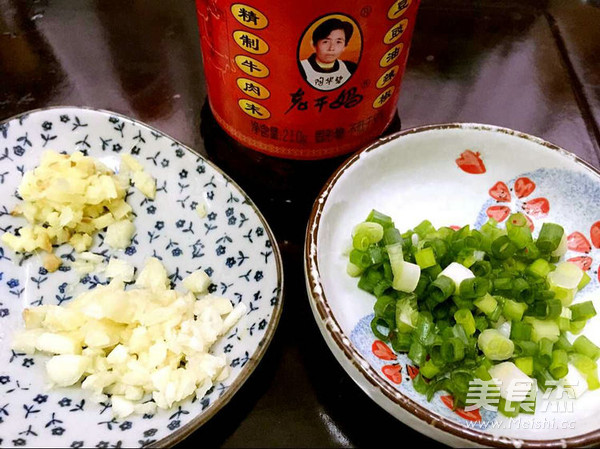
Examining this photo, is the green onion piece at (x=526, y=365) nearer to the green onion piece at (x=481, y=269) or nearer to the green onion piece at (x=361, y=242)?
the green onion piece at (x=481, y=269)

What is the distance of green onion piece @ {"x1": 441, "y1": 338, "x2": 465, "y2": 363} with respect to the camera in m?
0.79

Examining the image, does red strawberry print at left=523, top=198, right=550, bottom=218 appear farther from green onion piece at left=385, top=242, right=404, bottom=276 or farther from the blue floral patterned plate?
the blue floral patterned plate

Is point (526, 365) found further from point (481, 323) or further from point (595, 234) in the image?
point (595, 234)

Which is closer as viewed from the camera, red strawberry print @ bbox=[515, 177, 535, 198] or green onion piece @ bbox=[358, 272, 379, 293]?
green onion piece @ bbox=[358, 272, 379, 293]

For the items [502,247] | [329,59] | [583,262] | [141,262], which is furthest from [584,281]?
[141,262]

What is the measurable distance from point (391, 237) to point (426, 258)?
75 millimetres

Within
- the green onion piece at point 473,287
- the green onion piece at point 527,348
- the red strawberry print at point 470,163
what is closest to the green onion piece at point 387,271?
the green onion piece at point 473,287

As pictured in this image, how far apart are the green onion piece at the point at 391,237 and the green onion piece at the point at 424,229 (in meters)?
0.06

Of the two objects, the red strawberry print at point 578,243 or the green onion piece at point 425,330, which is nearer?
the green onion piece at point 425,330

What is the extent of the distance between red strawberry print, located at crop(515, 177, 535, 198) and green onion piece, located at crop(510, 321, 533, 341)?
1.09ft

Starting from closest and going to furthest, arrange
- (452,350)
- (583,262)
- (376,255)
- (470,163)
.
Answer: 1. (452,350)
2. (376,255)
3. (583,262)
4. (470,163)

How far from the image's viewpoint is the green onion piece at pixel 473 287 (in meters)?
0.83

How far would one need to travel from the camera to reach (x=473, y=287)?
0.84 m

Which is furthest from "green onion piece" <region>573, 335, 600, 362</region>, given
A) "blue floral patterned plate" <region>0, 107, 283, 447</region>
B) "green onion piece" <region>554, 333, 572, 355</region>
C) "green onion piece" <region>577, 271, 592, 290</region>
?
"blue floral patterned plate" <region>0, 107, 283, 447</region>
